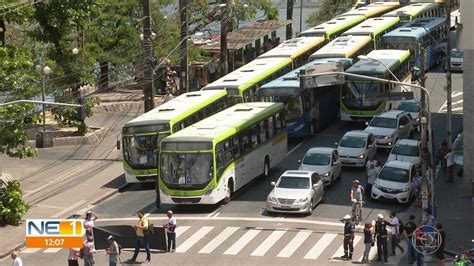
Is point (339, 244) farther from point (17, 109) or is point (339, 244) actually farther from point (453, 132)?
point (453, 132)

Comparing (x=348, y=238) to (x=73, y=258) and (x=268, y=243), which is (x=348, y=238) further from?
(x=73, y=258)

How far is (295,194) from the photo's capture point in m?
42.8

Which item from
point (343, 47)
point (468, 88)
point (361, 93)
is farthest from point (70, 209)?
point (343, 47)

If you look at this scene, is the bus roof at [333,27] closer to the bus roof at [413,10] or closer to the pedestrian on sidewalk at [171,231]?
the bus roof at [413,10]

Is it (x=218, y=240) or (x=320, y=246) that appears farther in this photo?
(x=218, y=240)

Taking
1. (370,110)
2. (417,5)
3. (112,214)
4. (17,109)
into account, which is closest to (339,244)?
(112,214)

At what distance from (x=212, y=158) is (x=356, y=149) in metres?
8.79

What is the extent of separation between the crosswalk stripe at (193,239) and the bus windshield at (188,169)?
7.60 ft

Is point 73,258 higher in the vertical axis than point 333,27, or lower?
lower

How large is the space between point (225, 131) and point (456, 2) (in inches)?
2169

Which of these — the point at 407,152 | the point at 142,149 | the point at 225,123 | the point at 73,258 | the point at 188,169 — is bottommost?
the point at 73,258

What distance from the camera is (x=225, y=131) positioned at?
45.2 m

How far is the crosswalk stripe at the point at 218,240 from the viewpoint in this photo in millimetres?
39125

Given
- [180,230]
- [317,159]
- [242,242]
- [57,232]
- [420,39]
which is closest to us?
[57,232]
